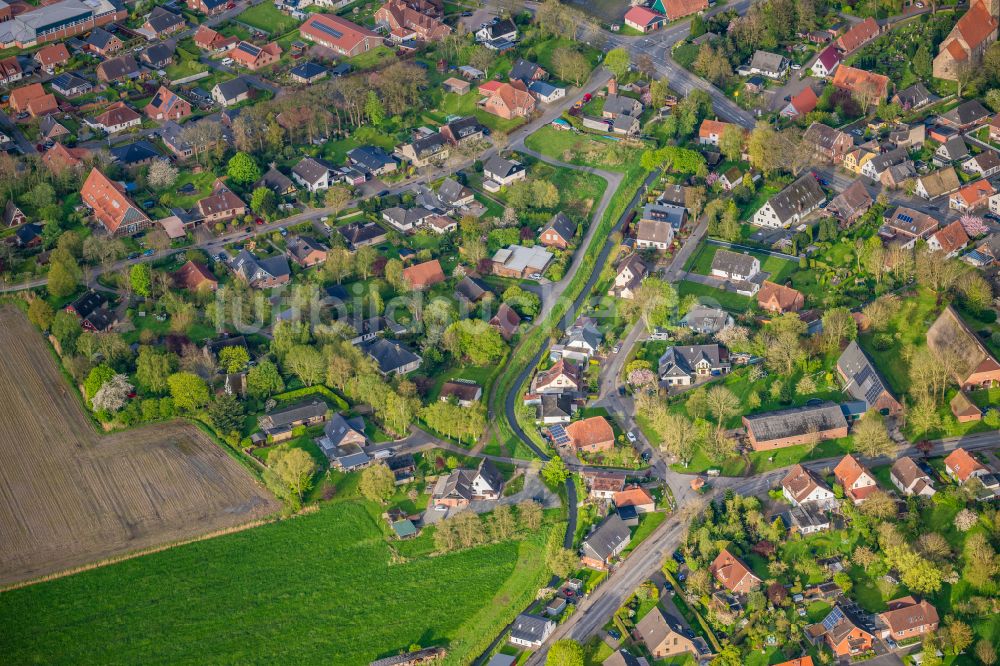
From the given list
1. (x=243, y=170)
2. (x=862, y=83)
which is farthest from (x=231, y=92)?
(x=862, y=83)

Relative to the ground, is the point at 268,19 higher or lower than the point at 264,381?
higher

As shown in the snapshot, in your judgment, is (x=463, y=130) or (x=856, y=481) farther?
(x=463, y=130)

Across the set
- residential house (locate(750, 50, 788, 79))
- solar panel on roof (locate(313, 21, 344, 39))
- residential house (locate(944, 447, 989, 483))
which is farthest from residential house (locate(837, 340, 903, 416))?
solar panel on roof (locate(313, 21, 344, 39))

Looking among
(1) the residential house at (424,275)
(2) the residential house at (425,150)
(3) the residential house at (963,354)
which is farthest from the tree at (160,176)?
(3) the residential house at (963,354)

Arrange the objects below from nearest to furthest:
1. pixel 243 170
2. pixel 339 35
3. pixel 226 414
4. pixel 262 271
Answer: pixel 226 414 → pixel 262 271 → pixel 243 170 → pixel 339 35

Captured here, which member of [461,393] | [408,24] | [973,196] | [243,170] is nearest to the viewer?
[461,393]

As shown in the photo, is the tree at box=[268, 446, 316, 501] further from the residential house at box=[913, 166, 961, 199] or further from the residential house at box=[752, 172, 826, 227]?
the residential house at box=[913, 166, 961, 199]

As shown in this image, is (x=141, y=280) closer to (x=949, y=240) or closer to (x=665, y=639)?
(x=665, y=639)
